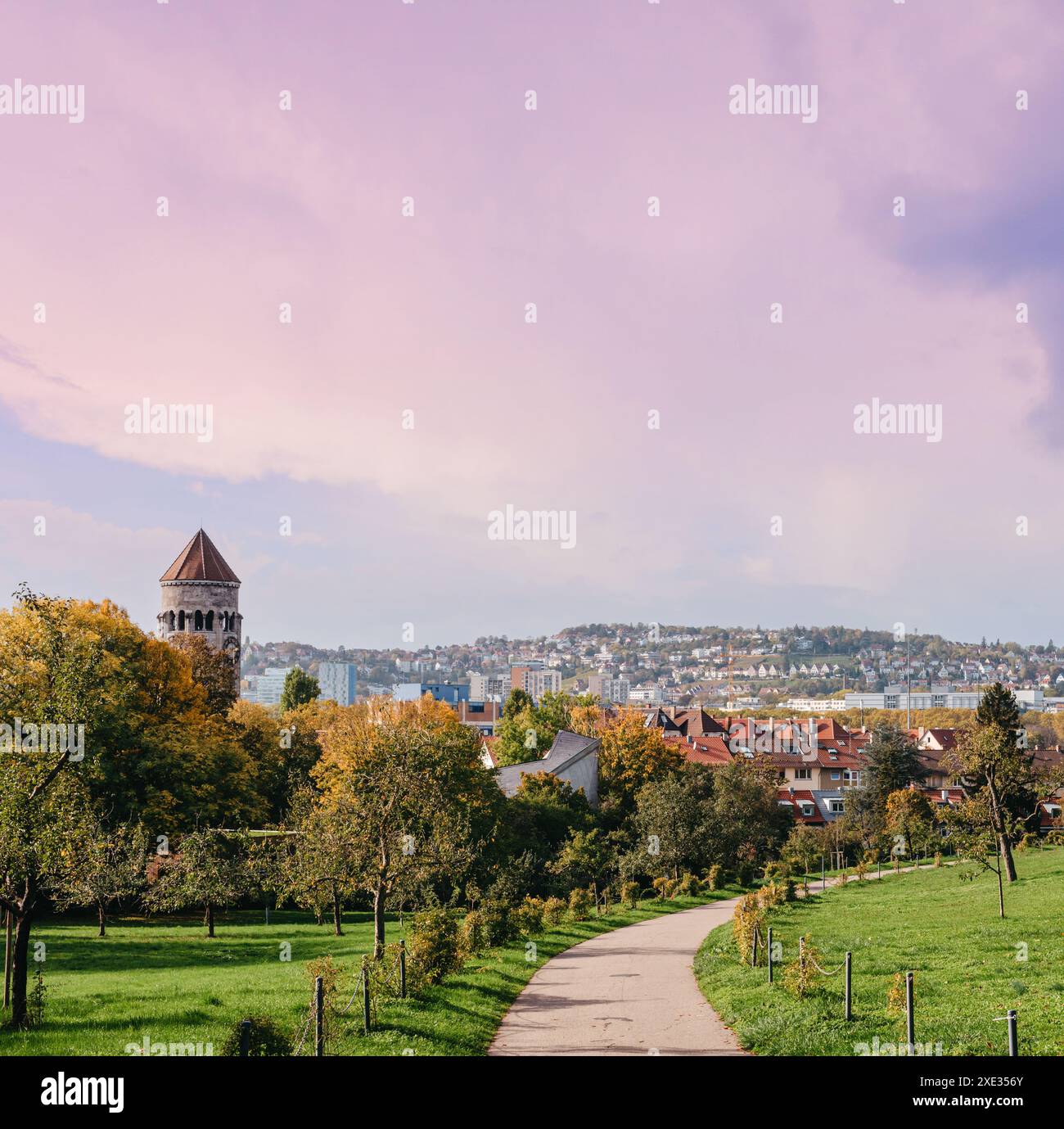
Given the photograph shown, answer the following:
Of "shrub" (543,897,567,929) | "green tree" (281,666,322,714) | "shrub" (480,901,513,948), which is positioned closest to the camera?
"shrub" (480,901,513,948)

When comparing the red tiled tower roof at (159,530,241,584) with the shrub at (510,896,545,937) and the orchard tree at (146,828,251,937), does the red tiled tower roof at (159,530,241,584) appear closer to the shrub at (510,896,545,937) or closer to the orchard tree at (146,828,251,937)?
the orchard tree at (146,828,251,937)

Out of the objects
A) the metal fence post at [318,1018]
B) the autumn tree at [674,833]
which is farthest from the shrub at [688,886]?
the metal fence post at [318,1018]

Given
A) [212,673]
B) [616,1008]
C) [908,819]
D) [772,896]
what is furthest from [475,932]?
[908,819]

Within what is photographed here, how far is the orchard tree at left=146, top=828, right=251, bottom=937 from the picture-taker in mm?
34344

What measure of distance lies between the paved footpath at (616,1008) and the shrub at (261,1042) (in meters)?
3.65

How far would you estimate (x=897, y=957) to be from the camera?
23.8 m

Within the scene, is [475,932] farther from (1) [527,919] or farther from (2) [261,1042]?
(2) [261,1042]

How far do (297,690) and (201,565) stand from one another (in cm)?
2314

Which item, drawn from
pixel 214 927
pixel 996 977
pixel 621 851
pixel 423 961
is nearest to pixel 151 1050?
pixel 423 961

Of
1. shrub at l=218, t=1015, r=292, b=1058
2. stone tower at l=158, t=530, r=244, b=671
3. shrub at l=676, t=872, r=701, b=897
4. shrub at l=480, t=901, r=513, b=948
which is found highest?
stone tower at l=158, t=530, r=244, b=671

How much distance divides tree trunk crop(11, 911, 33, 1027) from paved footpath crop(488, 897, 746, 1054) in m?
8.10

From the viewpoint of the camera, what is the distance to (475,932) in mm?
26531

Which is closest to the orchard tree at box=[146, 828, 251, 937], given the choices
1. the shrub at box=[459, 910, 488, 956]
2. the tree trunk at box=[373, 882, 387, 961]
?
the tree trunk at box=[373, 882, 387, 961]

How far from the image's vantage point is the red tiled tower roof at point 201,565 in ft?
290
